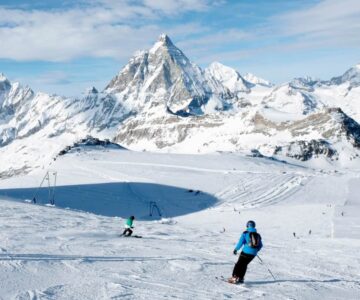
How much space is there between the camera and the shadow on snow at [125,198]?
63438 mm

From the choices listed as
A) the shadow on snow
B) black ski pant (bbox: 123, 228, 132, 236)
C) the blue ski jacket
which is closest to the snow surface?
the shadow on snow

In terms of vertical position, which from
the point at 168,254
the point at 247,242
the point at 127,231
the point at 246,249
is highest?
the point at 247,242

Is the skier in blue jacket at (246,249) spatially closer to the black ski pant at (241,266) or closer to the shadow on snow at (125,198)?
the black ski pant at (241,266)

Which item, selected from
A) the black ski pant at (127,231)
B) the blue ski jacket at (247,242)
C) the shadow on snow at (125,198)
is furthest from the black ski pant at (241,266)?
the shadow on snow at (125,198)

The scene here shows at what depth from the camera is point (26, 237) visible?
20.5 m

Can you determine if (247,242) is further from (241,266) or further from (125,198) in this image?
(125,198)

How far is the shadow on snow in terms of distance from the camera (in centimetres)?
6344

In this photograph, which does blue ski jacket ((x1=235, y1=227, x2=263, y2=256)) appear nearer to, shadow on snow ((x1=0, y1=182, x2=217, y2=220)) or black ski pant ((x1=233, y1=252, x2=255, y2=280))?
black ski pant ((x1=233, y1=252, x2=255, y2=280))

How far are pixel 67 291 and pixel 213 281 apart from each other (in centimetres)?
451

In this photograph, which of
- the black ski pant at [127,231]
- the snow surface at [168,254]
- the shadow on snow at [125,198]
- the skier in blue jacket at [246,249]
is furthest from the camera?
the shadow on snow at [125,198]

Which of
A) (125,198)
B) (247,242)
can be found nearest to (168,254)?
(247,242)

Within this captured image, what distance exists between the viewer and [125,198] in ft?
230

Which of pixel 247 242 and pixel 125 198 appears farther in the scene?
pixel 125 198

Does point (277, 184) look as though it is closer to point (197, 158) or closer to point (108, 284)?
point (197, 158)
